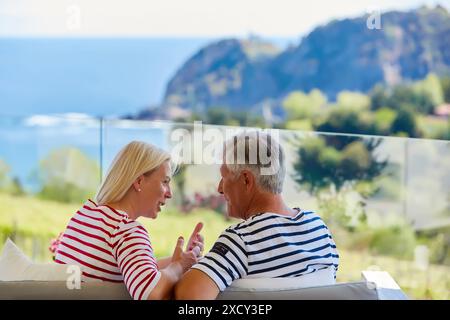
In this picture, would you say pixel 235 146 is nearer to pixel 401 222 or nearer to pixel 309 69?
pixel 401 222

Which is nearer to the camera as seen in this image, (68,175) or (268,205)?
(268,205)

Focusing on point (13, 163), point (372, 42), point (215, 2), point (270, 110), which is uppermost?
point (215, 2)

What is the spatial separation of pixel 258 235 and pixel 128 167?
39 centimetres

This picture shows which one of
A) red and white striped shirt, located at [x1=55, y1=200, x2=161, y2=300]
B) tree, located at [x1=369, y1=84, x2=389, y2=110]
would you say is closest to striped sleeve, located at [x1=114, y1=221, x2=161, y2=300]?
red and white striped shirt, located at [x1=55, y1=200, x2=161, y2=300]

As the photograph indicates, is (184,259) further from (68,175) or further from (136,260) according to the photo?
(68,175)

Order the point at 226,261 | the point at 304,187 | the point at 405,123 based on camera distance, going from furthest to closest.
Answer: the point at 405,123 → the point at 304,187 → the point at 226,261

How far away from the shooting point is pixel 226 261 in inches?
56.7

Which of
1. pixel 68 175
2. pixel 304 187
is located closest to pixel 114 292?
pixel 304 187

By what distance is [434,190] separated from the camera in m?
5.26

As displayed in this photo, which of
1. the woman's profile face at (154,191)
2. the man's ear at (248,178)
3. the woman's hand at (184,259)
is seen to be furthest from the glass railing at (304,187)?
the woman's hand at (184,259)

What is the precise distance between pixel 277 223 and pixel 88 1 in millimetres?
7028

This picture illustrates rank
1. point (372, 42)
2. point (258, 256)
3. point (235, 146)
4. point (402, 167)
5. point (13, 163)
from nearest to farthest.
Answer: point (258, 256) → point (235, 146) → point (402, 167) → point (13, 163) → point (372, 42)

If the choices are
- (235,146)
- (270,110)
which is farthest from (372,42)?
(235,146)

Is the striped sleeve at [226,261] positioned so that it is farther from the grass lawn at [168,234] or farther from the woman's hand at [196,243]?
the grass lawn at [168,234]
